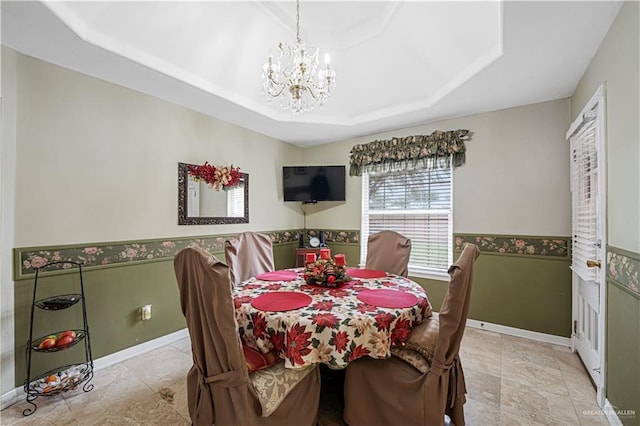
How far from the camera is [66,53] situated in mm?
2021

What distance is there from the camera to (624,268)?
60.7 inches

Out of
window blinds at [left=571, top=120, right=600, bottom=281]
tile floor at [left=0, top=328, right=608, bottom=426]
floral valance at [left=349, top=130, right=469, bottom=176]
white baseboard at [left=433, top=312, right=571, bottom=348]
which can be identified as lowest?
tile floor at [left=0, top=328, right=608, bottom=426]

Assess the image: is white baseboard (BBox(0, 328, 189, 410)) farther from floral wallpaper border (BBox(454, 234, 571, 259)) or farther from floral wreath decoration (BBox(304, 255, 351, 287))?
floral wallpaper border (BBox(454, 234, 571, 259))

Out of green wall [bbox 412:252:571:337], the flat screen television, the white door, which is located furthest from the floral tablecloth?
the flat screen television

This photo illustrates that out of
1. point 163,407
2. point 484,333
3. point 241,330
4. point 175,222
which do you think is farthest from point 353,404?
point 175,222

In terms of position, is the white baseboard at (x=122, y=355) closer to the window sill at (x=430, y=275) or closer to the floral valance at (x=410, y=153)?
the window sill at (x=430, y=275)

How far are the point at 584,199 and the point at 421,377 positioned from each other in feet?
6.81

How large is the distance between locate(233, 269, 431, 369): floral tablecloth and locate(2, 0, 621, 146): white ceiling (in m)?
1.90

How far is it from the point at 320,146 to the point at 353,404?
11.9 feet

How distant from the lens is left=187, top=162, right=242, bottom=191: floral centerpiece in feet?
9.99

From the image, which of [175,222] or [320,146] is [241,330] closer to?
[175,222]

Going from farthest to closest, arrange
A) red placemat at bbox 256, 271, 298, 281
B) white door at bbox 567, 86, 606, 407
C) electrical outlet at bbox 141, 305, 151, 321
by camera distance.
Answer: electrical outlet at bbox 141, 305, 151, 321
red placemat at bbox 256, 271, 298, 281
white door at bbox 567, 86, 606, 407

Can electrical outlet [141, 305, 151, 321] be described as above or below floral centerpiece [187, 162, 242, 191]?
below

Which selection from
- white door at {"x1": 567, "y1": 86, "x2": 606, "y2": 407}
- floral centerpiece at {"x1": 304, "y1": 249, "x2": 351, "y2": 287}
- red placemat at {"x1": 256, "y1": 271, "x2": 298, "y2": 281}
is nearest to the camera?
white door at {"x1": 567, "y1": 86, "x2": 606, "y2": 407}
